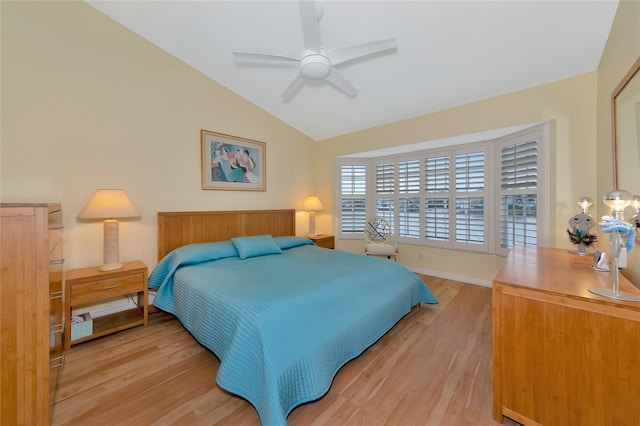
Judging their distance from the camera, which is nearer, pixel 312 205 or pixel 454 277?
pixel 454 277

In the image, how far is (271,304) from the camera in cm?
160

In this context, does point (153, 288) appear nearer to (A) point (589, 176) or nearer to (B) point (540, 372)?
(B) point (540, 372)

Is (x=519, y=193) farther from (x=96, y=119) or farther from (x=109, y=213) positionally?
(x=96, y=119)

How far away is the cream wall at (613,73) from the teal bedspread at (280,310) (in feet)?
5.26

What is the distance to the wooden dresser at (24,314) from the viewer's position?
1171 millimetres

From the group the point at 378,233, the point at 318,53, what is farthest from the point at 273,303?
the point at 378,233

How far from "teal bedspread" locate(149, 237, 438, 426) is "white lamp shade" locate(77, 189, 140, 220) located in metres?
0.65

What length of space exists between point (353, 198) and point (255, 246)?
2356 mm

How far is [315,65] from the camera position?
6.27 ft

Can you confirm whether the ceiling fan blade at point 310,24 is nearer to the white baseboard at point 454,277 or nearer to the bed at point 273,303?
the bed at point 273,303

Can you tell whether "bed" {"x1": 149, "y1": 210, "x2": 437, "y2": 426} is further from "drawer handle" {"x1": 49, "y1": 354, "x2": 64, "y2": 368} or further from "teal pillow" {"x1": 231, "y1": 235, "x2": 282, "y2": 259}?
"drawer handle" {"x1": 49, "y1": 354, "x2": 64, "y2": 368}

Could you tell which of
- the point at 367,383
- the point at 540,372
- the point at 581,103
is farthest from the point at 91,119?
the point at 581,103

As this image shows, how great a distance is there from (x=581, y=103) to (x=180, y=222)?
454 centimetres

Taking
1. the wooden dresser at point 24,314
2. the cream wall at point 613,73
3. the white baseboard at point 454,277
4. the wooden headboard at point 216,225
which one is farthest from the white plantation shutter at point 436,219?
the wooden dresser at point 24,314
